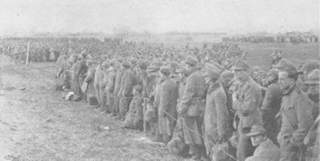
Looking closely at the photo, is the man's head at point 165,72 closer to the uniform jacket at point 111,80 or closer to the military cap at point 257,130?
the military cap at point 257,130

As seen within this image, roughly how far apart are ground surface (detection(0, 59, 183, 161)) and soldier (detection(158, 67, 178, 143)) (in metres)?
0.59

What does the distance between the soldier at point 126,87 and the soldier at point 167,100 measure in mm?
2352

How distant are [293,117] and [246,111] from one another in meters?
0.80

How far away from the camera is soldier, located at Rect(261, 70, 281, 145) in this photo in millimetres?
6469

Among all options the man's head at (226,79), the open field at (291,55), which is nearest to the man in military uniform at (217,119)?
the man's head at (226,79)

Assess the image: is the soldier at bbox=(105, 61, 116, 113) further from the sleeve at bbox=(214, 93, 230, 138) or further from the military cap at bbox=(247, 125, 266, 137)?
the military cap at bbox=(247, 125, 266, 137)

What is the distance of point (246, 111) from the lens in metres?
6.05

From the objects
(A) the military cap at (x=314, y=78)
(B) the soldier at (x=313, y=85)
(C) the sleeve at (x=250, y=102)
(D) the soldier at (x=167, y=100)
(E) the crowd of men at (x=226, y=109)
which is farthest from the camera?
(D) the soldier at (x=167, y=100)

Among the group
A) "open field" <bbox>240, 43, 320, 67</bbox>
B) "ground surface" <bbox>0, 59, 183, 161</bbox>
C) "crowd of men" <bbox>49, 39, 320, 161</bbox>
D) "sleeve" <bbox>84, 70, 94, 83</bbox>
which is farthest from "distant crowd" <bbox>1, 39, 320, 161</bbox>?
"open field" <bbox>240, 43, 320, 67</bbox>

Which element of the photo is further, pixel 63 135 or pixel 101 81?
pixel 101 81

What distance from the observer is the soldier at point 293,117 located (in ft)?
17.3

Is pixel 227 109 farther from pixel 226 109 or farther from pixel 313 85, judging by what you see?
pixel 313 85

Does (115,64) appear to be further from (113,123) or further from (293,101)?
(293,101)

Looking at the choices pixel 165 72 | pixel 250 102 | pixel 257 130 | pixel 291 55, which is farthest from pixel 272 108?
pixel 291 55
